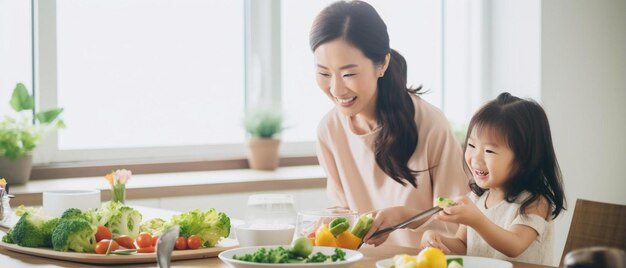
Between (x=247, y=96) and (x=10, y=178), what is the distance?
51.3 inches

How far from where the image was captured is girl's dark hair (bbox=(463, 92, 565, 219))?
2.12 metres

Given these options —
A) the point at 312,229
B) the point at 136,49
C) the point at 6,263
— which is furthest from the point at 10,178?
the point at 312,229

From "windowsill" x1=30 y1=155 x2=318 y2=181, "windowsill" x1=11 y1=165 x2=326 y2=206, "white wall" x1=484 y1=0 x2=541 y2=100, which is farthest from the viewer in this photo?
"white wall" x1=484 y1=0 x2=541 y2=100

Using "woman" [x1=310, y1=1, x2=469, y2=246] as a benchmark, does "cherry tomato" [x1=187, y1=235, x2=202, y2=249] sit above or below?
below

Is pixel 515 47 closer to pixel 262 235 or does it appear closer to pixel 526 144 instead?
pixel 526 144

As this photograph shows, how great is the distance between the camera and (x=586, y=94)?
15.6 ft

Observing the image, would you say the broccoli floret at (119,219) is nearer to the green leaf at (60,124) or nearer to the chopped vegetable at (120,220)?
the chopped vegetable at (120,220)

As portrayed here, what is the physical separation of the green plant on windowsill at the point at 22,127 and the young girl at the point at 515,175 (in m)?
1.92

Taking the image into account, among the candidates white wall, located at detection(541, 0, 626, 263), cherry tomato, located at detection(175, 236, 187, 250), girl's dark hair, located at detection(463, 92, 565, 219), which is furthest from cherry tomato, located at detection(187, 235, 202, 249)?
white wall, located at detection(541, 0, 626, 263)

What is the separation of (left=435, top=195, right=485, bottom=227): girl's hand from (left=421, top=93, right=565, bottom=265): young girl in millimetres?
224

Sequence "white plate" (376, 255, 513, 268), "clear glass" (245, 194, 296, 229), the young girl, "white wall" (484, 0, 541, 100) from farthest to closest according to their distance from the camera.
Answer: "white wall" (484, 0, 541, 100) < the young girl < "clear glass" (245, 194, 296, 229) < "white plate" (376, 255, 513, 268)

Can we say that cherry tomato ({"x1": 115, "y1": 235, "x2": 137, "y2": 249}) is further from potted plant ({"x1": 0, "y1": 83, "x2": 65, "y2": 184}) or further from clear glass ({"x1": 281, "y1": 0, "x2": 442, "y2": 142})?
clear glass ({"x1": 281, "y1": 0, "x2": 442, "y2": 142})

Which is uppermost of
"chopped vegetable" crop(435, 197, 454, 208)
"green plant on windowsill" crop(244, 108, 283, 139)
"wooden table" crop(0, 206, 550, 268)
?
"green plant on windowsill" crop(244, 108, 283, 139)

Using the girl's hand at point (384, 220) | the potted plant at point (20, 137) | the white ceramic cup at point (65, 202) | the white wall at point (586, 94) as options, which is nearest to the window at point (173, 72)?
the potted plant at point (20, 137)
